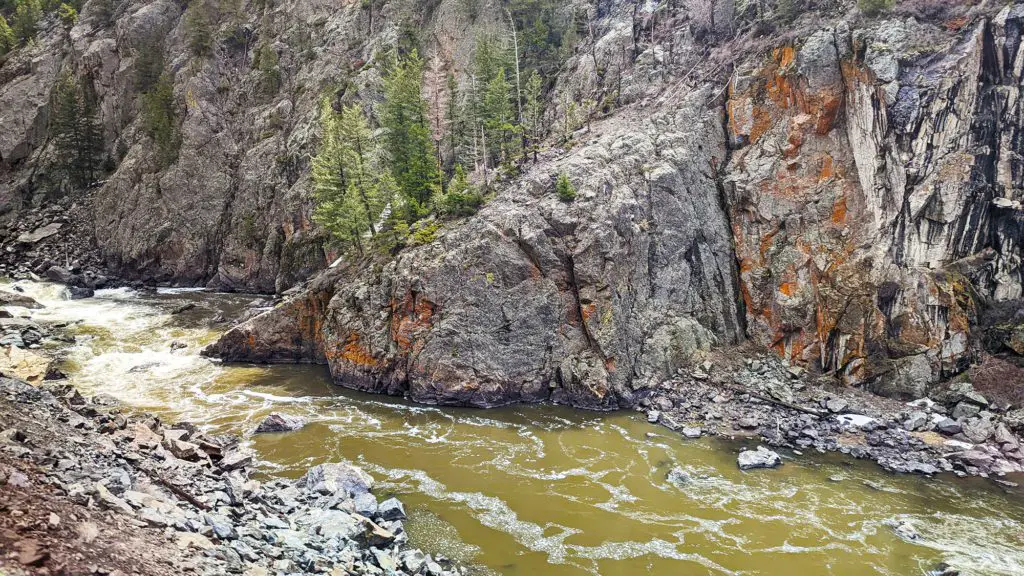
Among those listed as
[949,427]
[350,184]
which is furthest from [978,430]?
[350,184]

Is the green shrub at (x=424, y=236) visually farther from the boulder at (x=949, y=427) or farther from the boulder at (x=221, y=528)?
the boulder at (x=949, y=427)

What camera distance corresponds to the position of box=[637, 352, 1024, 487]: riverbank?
21688 mm

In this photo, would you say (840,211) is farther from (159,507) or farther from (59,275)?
(59,275)

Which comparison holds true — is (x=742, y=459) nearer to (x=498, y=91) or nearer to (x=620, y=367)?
(x=620, y=367)

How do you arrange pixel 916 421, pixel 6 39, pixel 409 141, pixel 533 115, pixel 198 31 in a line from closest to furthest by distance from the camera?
pixel 916 421, pixel 409 141, pixel 533 115, pixel 198 31, pixel 6 39

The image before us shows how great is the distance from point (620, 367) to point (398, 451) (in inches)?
491

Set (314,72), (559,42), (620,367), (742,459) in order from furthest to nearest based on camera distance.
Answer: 1. (314,72)
2. (559,42)
3. (620,367)
4. (742,459)

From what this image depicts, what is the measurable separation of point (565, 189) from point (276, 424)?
19.6m

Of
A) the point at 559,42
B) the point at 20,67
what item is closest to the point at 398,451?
the point at 559,42

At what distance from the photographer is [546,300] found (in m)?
28.6

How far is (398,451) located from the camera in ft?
72.3

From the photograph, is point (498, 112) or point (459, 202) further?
point (498, 112)

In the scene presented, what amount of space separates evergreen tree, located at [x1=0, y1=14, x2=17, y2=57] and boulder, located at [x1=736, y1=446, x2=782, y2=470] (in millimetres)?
100254

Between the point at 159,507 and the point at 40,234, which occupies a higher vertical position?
the point at 40,234
